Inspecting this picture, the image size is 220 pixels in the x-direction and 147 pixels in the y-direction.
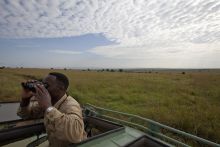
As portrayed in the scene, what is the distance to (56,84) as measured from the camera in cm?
233

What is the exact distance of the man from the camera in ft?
6.70

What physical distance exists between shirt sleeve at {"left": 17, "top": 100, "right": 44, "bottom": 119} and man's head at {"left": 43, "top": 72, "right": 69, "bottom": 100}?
0.71 meters

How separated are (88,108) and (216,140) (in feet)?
14.1

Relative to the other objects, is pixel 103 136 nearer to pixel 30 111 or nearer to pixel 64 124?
pixel 64 124

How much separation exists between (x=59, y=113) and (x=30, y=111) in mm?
1071

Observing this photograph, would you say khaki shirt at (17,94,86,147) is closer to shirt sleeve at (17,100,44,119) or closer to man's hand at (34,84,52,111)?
man's hand at (34,84,52,111)

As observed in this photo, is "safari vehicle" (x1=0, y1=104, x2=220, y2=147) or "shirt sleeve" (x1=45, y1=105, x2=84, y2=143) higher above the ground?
"shirt sleeve" (x1=45, y1=105, x2=84, y2=143)

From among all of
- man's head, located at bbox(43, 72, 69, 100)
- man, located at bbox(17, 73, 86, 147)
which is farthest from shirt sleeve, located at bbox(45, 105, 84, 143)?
man's head, located at bbox(43, 72, 69, 100)

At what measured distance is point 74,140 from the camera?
83.1 inches

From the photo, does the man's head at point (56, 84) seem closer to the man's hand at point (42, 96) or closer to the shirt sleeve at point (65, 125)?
the man's hand at point (42, 96)

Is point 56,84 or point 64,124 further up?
point 56,84

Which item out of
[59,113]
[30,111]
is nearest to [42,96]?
[59,113]

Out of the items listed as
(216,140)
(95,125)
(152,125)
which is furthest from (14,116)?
(216,140)

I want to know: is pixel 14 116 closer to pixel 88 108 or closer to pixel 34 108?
pixel 34 108
